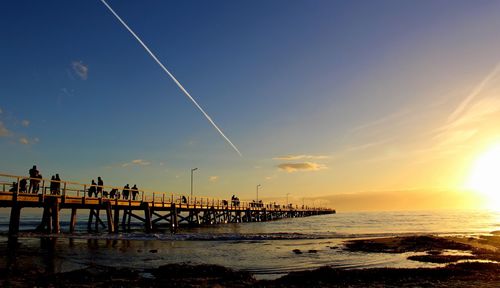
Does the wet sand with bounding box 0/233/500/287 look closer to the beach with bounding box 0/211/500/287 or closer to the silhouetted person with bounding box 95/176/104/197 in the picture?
the beach with bounding box 0/211/500/287

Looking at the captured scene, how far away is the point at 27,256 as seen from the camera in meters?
17.4

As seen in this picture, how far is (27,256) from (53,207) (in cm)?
1129

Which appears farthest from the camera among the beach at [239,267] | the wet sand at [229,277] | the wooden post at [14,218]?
the wooden post at [14,218]

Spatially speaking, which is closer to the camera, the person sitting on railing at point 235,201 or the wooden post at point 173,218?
the wooden post at point 173,218

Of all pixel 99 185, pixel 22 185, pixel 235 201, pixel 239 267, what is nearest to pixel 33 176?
pixel 22 185

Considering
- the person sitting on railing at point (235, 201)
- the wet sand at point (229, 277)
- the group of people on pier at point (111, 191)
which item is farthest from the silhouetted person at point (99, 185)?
the person sitting on railing at point (235, 201)

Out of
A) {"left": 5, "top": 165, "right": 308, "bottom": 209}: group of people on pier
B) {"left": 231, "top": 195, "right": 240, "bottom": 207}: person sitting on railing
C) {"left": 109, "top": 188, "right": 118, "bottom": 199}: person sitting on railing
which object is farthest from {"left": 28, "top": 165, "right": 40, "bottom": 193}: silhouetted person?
{"left": 231, "top": 195, "right": 240, "bottom": 207}: person sitting on railing

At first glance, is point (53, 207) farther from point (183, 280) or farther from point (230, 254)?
point (183, 280)

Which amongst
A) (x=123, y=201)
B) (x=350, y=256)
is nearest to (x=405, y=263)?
(x=350, y=256)

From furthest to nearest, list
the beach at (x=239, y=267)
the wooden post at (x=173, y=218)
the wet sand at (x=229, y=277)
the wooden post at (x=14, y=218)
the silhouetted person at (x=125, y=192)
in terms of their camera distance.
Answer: the wooden post at (x=173, y=218) < the silhouetted person at (x=125, y=192) < the wooden post at (x=14, y=218) < the beach at (x=239, y=267) < the wet sand at (x=229, y=277)

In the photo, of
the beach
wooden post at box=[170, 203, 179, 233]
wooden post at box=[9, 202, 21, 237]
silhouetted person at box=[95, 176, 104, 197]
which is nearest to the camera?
the beach

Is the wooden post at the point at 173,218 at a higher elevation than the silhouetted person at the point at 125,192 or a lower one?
lower

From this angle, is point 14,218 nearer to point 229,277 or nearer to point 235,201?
point 229,277

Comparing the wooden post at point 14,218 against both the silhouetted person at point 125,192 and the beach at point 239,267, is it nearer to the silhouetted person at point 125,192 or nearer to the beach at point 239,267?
the beach at point 239,267
